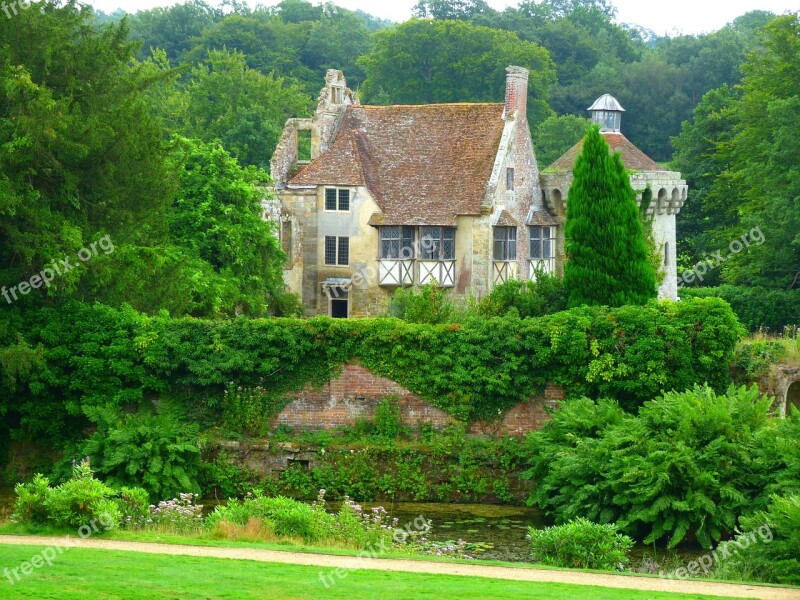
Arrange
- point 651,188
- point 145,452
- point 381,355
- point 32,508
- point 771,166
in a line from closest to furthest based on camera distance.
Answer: point 32,508 → point 145,452 → point 381,355 → point 651,188 → point 771,166

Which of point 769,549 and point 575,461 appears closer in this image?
point 769,549

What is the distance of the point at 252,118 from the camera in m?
69.1

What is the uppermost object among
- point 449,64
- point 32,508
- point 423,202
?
point 449,64

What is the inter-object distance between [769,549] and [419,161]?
28403mm

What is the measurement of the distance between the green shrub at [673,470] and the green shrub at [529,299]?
7.99 meters

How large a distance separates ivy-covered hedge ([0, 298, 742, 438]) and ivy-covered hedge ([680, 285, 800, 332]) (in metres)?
21.0

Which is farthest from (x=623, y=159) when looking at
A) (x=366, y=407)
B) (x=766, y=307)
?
(x=366, y=407)

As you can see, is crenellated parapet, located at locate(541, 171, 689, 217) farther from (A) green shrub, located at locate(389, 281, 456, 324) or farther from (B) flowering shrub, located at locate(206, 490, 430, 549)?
(B) flowering shrub, located at locate(206, 490, 430, 549)

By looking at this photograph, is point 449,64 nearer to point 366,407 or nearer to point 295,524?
point 366,407

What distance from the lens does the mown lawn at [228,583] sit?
61.7 ft

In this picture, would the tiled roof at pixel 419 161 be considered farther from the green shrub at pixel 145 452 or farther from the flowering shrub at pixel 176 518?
the flowering shrub at pixel 176 518

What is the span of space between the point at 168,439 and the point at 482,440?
23.0 ft

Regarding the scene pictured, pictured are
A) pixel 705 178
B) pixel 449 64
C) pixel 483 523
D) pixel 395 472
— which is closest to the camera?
pixel 483 523

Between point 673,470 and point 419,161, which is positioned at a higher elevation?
point 419,161
